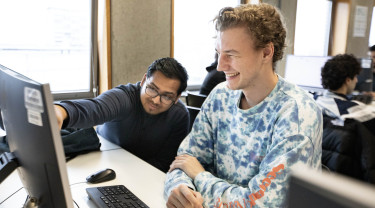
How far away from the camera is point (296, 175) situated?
0.97 feet

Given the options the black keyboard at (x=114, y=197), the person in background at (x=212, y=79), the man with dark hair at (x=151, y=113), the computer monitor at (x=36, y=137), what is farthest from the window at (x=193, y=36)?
the computer monitor at (x=36, y=137)

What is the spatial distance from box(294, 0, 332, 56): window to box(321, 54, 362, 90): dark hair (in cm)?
315

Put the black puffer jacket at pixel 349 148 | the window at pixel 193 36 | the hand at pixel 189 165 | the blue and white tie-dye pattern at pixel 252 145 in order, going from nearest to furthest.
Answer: the blue and white tie-dye pattern at pixel 252 145 → the hand at pixel 189 165 → the black puffer jacket at pixel 349 148 → the window at pixel 193 36

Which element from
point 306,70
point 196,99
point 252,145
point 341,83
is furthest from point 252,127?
point 306,70

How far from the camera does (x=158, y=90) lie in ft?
5.53

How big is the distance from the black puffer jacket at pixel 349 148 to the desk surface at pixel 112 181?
109 cm

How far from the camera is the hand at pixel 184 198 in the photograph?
111 cm

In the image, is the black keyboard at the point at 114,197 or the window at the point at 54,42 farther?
the window at the point at 54,42

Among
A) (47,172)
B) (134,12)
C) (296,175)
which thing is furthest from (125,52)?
(296,175)

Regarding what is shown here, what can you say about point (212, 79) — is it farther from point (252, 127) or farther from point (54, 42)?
point (252, 127)

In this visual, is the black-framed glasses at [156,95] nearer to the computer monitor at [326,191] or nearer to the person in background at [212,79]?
the person in background at [212,79]

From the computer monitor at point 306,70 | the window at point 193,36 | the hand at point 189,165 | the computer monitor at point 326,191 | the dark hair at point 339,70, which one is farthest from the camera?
the window at point 193,36

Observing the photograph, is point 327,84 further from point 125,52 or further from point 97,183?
point 125,52

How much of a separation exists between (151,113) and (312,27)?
4925 millimetres
